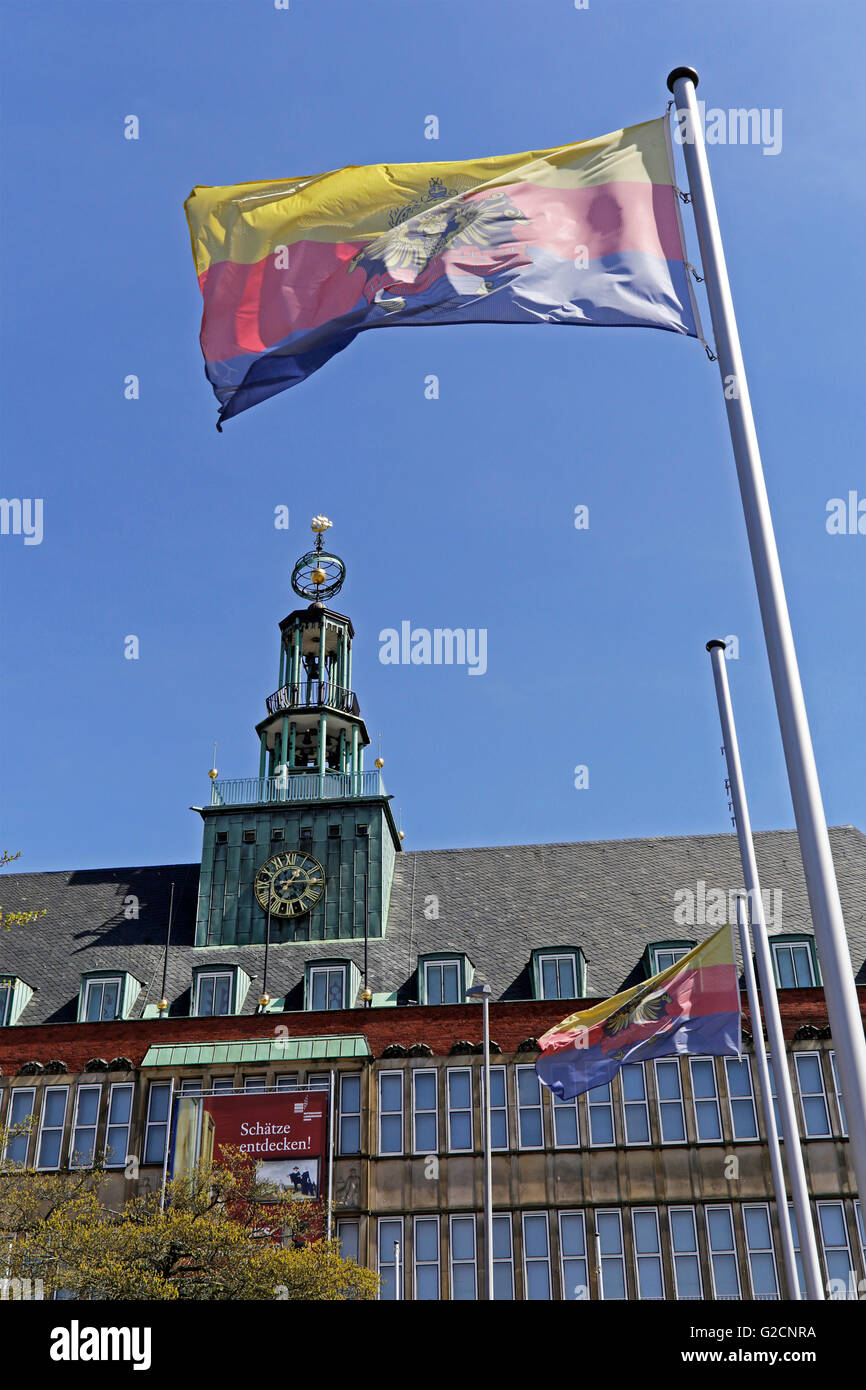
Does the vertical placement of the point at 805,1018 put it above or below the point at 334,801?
below

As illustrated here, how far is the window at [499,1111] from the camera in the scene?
1697 inches

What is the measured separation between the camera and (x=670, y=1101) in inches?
1699

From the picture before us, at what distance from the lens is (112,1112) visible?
44250mm

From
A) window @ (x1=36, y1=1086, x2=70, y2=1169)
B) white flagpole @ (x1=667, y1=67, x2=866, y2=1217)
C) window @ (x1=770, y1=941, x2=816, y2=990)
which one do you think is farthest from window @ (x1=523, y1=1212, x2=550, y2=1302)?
white flagpole @ (x1=667, y1=67, x2=866, y2=1217)

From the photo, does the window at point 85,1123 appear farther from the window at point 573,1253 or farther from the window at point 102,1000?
the window at point 573,1253

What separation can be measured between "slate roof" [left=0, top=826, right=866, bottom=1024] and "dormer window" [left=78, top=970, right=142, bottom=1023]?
24.4 inches

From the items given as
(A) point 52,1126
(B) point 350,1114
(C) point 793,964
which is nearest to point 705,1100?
(C) point 793,964

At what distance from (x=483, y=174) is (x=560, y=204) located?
3.46 ft

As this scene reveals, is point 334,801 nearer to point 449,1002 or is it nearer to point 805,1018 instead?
point 449,1002

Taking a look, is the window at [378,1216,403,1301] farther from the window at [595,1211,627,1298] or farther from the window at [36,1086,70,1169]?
the window at [36,1086,70,1169]

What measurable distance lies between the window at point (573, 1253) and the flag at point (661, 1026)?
18662mm

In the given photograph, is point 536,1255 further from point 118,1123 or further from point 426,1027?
point 118,1123

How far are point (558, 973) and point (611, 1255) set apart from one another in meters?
9.06
